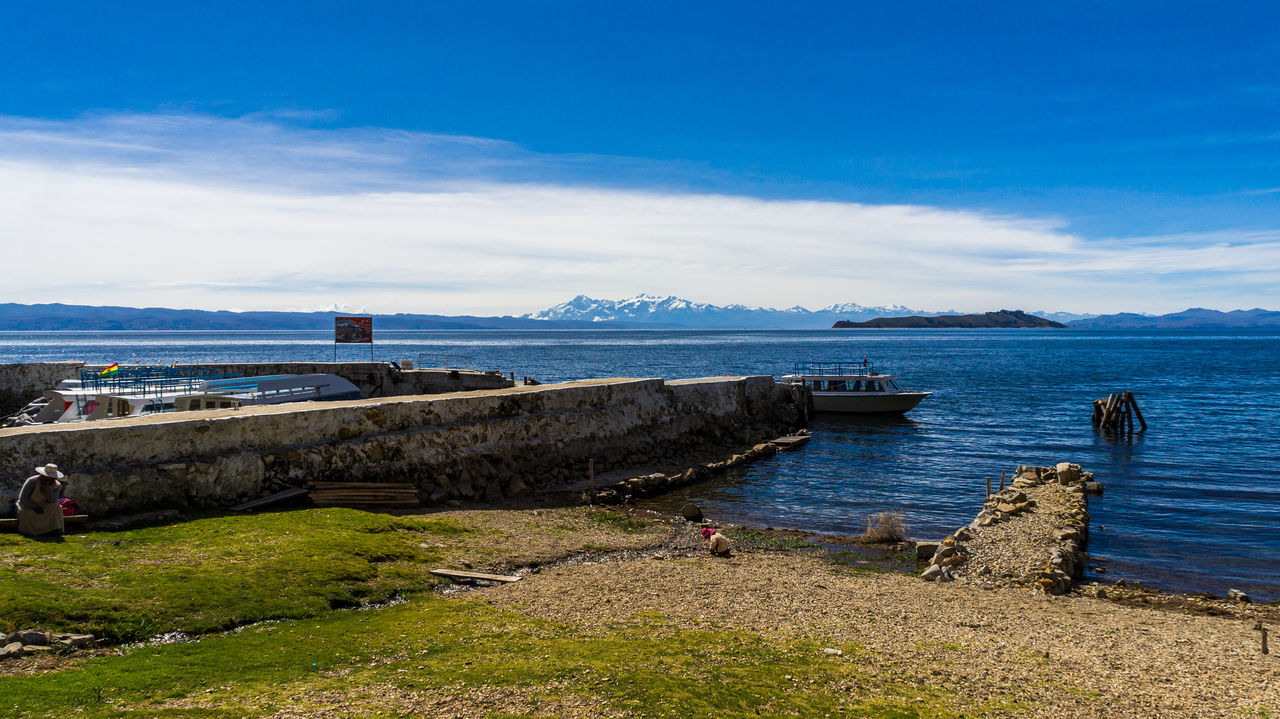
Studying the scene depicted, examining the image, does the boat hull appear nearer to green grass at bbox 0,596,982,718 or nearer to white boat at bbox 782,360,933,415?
white boat at bbox 782,360,933,415

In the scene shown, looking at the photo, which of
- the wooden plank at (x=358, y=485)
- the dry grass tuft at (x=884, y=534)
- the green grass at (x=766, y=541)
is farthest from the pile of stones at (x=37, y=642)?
the dry grass tuft at (x=884, y=534)

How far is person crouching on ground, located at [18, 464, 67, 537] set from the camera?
14328 mm

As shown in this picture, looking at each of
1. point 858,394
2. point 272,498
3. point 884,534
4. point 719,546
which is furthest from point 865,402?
point 272,498

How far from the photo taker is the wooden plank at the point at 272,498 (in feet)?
62.1

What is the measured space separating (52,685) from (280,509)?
1100 cm

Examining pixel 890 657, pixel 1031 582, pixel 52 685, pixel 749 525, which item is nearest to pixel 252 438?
pixel 52 685

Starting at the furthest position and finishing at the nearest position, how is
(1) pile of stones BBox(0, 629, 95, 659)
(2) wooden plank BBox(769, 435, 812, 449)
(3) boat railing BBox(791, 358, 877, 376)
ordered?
(3) boat railing BBox(791, 358, 877, 376), (2) wooden plank BBox(769, 435, 812, 449), (1) pile of stones BBox(0, 629, 95, 659)

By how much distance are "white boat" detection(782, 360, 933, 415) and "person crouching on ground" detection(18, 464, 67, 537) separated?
44.7 m

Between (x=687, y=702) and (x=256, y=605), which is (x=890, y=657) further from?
(x=256, y=605)

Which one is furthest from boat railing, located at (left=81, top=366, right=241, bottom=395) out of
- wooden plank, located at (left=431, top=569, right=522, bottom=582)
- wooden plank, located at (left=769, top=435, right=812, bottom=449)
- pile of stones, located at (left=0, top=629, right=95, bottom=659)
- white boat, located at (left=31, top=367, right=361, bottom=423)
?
wooden plank, located at (left=769, top=435, right=812, bottom=449)

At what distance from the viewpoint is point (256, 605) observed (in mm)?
12445

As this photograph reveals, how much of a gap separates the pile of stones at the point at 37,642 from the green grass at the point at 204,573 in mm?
256

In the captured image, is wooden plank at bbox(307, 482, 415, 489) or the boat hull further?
the boat hull

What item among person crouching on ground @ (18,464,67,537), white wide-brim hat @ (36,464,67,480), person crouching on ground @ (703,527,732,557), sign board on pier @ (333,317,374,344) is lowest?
person crouching on ground @ (703,527,732,557)
